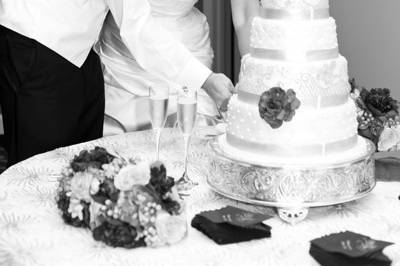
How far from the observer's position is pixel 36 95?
116 inches

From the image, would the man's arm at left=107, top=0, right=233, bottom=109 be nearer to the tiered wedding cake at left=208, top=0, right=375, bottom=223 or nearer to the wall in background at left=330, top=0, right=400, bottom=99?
the tiered wedding cake at left=208, top=0, right=375, bottom=223

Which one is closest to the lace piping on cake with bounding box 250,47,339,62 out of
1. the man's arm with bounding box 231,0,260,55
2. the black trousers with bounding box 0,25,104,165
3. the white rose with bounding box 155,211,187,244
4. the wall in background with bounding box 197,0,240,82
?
the white rose with bounding box 155,211,187,244

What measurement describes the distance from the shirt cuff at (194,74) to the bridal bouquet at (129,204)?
1.21 m

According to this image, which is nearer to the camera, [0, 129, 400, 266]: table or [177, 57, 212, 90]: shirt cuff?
[0, 129, 400, 266]: table

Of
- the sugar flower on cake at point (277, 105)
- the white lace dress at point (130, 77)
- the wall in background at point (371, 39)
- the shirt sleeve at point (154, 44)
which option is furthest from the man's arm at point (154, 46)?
the wall in background at point (371, 39)

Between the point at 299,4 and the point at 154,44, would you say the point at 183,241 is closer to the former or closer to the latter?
the point at 299,4

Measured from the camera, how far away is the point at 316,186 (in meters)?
1.81

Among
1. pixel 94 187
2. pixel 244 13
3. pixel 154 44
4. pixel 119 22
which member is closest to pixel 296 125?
pixel 94 187

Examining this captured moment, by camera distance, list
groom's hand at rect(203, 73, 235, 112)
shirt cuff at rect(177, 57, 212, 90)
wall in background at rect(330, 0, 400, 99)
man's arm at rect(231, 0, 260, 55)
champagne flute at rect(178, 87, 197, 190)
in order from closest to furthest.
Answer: champagne flute at rect(178, 87, 197, 190) → groom's hand at rect(203, 73, 235, 112) → shirt cuff at rect(177, 57, 212, 90) → man's arm at rect(231, 0, 260, 55) → wall in background at rect(330, 0, 400, 99)

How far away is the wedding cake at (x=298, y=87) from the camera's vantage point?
1833mm

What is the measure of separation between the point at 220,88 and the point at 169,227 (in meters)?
1.25

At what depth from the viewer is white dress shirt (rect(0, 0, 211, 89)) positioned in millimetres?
2871

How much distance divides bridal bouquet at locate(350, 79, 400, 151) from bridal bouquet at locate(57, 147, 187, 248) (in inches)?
35.5

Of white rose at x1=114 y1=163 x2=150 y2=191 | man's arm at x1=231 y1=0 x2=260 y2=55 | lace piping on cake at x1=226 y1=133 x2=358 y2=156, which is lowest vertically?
lace piping on cake at x1=226 y1=133 x2=358 y2=156
